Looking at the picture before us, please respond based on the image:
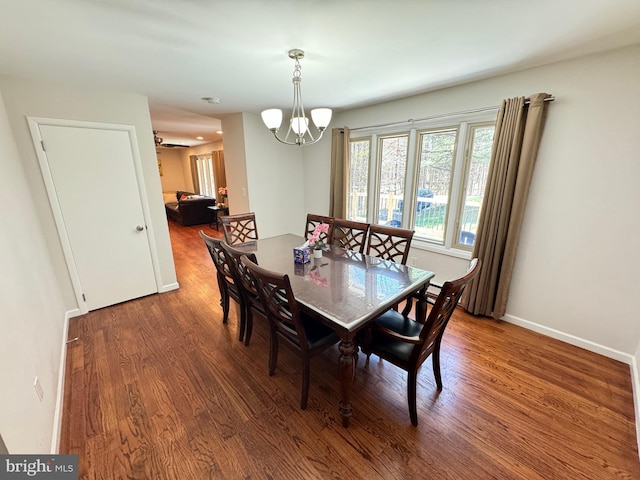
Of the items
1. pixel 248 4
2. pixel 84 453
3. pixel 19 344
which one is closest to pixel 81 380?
pixel 84 453

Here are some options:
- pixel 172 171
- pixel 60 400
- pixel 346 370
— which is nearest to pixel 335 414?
pixel 346 370

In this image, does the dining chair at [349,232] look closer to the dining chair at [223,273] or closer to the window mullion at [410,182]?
the window mullion at [410,182]

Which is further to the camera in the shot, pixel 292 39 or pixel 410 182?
pixel 410 182

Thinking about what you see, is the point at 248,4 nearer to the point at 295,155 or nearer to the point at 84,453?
the point at 84,453

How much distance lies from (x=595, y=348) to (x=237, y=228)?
3662mm

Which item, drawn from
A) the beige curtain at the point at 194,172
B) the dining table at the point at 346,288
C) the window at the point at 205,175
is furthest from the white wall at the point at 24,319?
the beige curtain at the point at 194,172

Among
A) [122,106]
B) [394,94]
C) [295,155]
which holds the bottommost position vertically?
[295,155]

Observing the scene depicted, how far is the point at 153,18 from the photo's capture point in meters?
1.41

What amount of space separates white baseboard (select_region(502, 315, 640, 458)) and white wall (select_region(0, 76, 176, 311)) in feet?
13.7

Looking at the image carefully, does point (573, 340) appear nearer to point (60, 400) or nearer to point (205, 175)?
point (60, 400)

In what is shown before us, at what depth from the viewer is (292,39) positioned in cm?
167

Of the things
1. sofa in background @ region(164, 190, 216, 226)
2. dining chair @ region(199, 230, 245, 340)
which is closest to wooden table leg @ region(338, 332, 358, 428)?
dining chair @ region(199, 230, 245, 340)

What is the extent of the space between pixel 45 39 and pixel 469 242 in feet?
12.8

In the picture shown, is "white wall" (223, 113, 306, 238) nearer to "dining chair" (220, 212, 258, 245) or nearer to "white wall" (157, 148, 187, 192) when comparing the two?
"dining chair" (220, 212, 258, 245)
